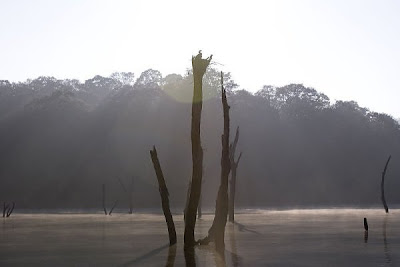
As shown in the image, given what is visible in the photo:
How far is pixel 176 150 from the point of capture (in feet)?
304

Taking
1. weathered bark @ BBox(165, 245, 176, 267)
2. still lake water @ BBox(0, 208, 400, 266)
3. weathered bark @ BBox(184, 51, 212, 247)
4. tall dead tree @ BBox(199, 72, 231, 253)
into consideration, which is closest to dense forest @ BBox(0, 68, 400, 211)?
still lake water @ BBox(0, 208, 400, 266)

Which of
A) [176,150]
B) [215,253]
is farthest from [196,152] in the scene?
[176,150]

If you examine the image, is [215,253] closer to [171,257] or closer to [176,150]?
[171,257]

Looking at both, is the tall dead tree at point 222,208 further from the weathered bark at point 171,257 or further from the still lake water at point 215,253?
the weathered bark at point 171,257

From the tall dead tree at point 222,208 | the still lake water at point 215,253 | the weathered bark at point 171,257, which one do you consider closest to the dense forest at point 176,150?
the still lake water at point 215,253

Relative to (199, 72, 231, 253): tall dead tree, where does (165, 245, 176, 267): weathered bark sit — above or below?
below

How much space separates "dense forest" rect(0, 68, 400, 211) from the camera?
296ft

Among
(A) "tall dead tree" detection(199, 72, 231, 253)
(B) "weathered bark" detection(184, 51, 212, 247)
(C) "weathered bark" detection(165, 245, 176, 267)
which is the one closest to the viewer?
(C) "weathered bark" detection(165, 245, 176, 267)

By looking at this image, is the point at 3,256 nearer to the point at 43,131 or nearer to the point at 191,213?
the point at 191,213

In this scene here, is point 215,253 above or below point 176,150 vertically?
below

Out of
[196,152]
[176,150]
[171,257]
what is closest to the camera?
[171,257]

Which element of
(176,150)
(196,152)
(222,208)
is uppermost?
(176,150)

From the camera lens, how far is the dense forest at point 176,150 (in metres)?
90.2

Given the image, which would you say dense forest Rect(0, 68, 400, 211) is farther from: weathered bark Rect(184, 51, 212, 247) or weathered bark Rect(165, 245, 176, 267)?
weathered bark Rect(184, 51, 212, 247)
